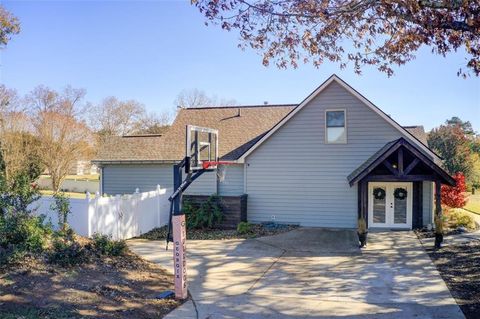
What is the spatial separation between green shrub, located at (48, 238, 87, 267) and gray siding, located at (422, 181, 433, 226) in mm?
12966

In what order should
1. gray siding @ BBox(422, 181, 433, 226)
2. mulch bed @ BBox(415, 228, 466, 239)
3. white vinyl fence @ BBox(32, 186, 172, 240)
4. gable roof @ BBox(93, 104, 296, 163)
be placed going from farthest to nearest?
gable roof @ BBox(93, 104, 296, 163) → gray siding @ BBox(422, 181, 433, 226) → mulch bed @ BBox(415, 228, 466, 239) → white vinyl fence @ BBox(32, 186, 172, 240)

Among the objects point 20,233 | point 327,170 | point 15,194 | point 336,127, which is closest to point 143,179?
point 327,170

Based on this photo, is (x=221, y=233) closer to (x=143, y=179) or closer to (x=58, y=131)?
(x=143, y=179)

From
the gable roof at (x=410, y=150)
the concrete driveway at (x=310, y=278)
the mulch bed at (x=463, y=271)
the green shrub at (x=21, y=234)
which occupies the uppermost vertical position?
the gable roof at (x=410, y=150)

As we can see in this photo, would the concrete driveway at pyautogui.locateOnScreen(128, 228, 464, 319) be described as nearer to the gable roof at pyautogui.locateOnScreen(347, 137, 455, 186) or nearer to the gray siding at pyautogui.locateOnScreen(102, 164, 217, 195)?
the gable roof at pyautogui.locateOnScreen(347, 137, 455, 186)

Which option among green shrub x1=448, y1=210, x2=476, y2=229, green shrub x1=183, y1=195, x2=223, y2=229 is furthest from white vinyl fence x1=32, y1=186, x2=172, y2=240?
green shrub x1=448, y1=210, x2=476, y2=229

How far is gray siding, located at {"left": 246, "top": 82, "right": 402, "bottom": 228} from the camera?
54.0 feet

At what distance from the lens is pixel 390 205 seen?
53.9 feet

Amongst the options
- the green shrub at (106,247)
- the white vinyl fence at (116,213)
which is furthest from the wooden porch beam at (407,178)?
the green shrub at (106,247)

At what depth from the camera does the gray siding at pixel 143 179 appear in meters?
18.2

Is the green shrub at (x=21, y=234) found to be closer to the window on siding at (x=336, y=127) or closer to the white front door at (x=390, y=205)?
the window on siding at (x=336, y=127)

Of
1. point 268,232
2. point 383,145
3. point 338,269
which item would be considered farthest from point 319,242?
point 383,145

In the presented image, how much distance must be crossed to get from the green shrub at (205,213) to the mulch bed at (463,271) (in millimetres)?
7943

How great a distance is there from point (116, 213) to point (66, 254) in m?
4.48
